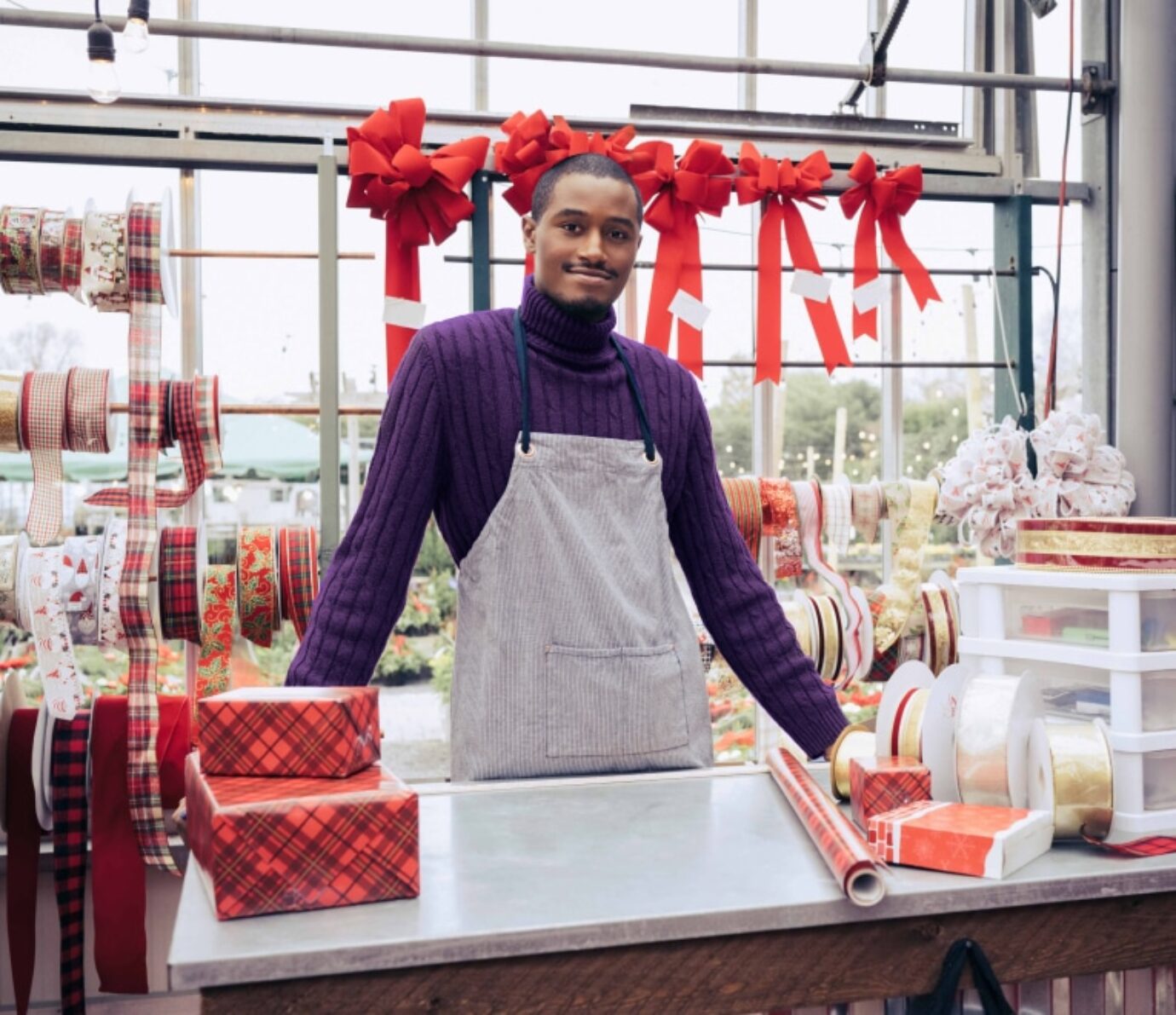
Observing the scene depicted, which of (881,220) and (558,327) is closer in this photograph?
(558,327)

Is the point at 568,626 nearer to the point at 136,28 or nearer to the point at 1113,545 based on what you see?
the point at 1113,545

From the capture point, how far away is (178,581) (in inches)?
114

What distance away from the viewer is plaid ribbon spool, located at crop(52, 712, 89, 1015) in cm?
292

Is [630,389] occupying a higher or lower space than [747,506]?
higher

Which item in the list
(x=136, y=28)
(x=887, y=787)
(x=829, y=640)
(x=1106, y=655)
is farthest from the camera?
(x=829, y=640)

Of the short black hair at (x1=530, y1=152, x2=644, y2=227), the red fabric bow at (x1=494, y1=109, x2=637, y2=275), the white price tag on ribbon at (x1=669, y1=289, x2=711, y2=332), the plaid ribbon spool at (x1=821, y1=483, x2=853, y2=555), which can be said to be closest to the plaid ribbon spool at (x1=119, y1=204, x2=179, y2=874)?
the red fabric bow at (x1=494, y1=109, x2=637, y2=275)

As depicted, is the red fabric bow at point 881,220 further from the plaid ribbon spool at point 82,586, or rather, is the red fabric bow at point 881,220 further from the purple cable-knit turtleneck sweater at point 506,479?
the plaid ribbon spool at point 82,586

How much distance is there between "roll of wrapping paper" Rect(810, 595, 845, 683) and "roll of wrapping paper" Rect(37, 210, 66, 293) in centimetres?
200

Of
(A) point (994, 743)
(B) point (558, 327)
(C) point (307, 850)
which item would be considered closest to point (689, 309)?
(B) point (558, 327)

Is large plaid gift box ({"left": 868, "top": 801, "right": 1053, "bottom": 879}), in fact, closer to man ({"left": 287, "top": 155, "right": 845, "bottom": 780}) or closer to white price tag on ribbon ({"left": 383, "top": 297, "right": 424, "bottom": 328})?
man ({"left": 287, "top": 155, "right": 845, "bottom": 780})

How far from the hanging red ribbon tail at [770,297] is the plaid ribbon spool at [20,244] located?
5.89 feet

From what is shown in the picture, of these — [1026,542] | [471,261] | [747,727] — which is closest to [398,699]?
[747,727]

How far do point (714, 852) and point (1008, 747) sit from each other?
0.34m

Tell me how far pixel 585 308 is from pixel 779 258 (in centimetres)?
159
